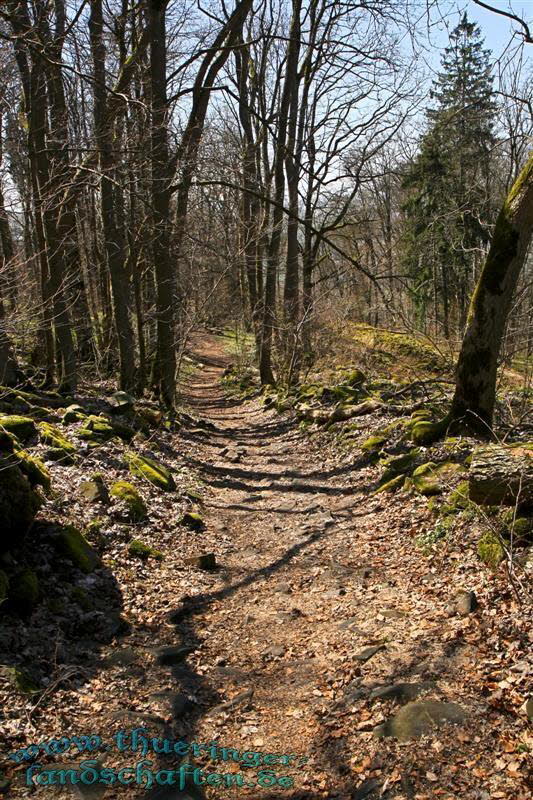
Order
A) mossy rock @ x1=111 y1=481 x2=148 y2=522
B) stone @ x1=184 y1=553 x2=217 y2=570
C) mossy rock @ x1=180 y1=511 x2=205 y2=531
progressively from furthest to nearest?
mossy rock @ x1=180 y1=511 x2=205 y2=531, mossy rock @ x1=111 y1=481 x2=148 y2=522, stone @ x1=184 y1=553 x2=217 y2=570

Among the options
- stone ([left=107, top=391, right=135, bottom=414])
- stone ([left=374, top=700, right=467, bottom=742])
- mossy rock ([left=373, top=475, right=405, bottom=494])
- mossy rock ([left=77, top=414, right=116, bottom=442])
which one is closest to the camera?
stone ([left=374, top=700, right=467, bottom=742])

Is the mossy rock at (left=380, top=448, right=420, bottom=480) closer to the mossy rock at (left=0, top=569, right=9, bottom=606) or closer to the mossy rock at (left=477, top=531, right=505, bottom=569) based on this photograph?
the mossy rock at (left=477, top=531, right=505, bottom=569)

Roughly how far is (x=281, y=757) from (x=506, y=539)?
9.09ft

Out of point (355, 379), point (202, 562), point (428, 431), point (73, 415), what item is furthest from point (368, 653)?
point (355, 379)

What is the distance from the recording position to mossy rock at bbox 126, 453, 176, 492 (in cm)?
815

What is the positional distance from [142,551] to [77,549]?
0.93 meters

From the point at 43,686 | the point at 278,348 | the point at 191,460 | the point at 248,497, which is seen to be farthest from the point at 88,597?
the point at 278,348

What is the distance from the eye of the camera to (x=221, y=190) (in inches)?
711

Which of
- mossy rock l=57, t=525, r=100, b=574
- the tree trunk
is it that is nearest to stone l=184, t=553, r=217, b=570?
mossy rock l=57, t=525, r=100, b=574

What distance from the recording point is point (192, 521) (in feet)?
24.5

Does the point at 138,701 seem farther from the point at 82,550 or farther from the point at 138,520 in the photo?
the point at 138,520

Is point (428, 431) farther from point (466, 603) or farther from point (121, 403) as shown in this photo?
point (121, 403)

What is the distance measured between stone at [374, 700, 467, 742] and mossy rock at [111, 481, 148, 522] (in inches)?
162

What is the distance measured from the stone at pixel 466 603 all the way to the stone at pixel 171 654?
7.55 feet
